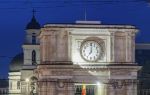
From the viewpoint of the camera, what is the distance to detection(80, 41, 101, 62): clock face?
53594mm

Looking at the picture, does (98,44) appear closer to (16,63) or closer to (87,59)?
(87,59)

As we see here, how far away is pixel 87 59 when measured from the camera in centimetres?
5372

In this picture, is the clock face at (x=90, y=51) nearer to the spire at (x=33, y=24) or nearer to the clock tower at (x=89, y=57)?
the clock tower at (x=89, y=57)

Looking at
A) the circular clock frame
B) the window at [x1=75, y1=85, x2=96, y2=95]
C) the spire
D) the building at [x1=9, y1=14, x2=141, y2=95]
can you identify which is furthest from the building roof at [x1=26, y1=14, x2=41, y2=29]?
the circular clock frame

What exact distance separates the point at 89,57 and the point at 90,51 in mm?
402

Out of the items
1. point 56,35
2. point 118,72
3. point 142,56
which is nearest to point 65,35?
point 56,35

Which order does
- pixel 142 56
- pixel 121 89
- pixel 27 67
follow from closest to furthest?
pixel 121 89 → pixel 27 67 → pixel 142 56

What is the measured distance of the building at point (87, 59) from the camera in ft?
173

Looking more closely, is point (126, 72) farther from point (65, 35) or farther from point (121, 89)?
point (65, 35)

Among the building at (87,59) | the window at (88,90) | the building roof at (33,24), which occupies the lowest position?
the window at (88,90)

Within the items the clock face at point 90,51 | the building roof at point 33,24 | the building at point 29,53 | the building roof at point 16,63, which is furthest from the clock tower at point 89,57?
the building roof at point 16,63

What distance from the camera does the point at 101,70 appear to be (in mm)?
53750

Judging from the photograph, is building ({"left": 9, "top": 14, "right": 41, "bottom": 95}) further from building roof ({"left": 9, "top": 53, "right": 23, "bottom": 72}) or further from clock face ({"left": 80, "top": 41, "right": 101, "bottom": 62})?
clock face ({"left": 80, "top": 41, "right": 101, "bottom": 62})

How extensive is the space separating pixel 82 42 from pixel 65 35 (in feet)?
3.96
